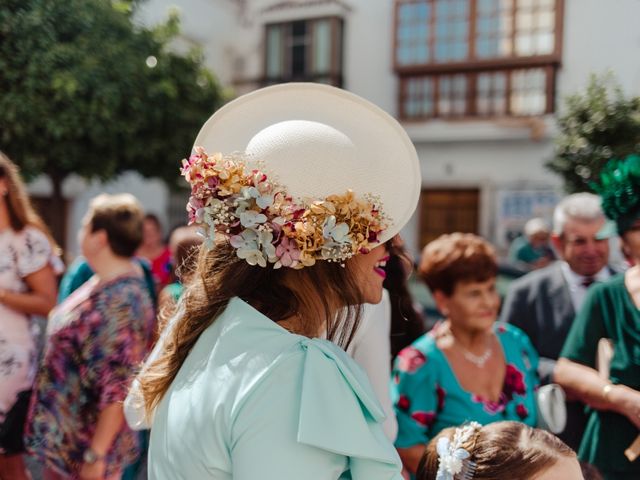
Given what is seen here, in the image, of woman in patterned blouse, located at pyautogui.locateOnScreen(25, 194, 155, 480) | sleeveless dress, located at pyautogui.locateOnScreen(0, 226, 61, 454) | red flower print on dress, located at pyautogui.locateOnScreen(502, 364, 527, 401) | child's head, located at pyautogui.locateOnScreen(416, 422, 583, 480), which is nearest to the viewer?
child's head, located at pyautogui.locateOnScreen(416, 422, 583, 480)

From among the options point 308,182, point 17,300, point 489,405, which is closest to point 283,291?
point 308,182

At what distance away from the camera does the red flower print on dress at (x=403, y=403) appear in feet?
7.63

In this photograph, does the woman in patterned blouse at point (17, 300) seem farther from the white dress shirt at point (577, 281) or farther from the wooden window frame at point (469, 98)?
the wooden window frame at point (469, 98)

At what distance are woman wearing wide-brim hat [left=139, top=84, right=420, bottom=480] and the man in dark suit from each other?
2148 mm

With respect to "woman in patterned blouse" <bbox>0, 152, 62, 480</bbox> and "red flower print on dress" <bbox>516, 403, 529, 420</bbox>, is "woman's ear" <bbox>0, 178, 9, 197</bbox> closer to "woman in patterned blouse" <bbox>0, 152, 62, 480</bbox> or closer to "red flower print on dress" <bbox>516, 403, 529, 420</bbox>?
"woman in patterned blouse" <bbox>0, 152, 62, 480</bbox>

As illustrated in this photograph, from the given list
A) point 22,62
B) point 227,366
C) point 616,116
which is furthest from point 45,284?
point 616,116

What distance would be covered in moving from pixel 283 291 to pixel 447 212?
13.8m

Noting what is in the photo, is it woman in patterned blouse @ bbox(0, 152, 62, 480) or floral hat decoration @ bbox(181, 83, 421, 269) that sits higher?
floral hat decoration @ bbox(181, 83, 421, 269)

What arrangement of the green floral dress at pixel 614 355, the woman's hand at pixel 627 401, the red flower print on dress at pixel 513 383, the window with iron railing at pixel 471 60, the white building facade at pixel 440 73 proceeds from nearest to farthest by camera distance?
the woman's hand at pixel 627 401
the green floral dress at pixel 614 355
the red flower print on dress at pixel 513 383
the window with iron railing at pixel 471 60
the white building facade at pixel 440 73

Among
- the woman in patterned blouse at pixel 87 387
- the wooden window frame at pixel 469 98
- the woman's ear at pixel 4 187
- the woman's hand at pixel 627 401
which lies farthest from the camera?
the wooden window frame at pixel 469 98

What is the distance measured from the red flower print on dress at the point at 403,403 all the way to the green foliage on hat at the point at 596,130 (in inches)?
51.5

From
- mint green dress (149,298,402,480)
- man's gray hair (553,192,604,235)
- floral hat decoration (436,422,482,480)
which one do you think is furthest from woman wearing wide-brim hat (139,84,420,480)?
man's gray hair (553,192,604,235)

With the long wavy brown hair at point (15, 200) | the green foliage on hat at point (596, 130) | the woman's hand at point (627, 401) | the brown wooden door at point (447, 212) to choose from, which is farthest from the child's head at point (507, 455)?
the brown wooden door at point (447, 212)

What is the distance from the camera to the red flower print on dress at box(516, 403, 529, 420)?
7.77 feet
